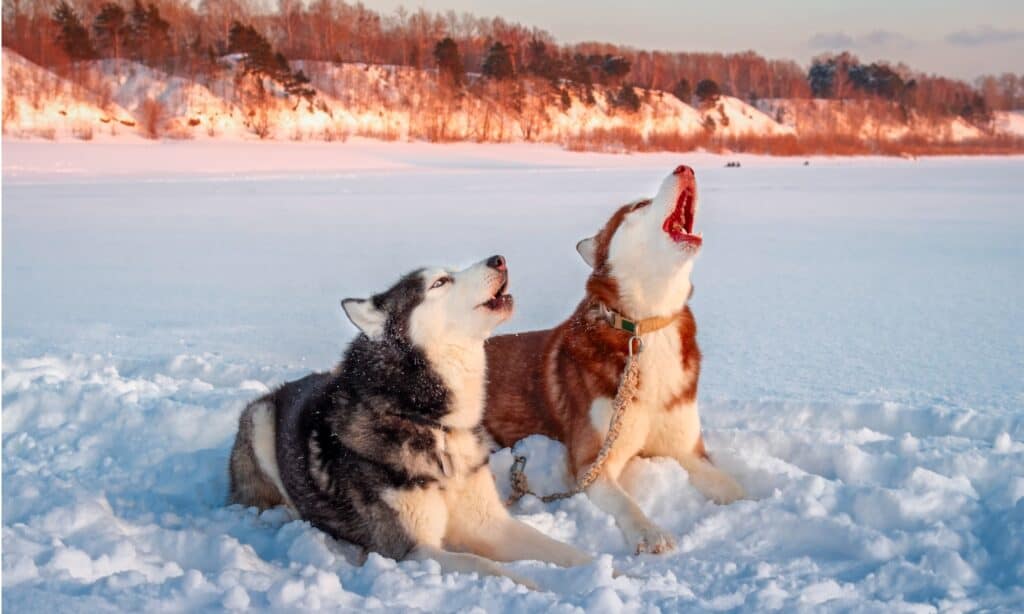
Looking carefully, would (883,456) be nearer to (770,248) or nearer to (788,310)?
(788,310)

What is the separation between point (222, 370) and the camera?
702cm

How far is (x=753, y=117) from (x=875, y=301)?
89.1 metres

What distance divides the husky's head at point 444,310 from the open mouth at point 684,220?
1.04 m

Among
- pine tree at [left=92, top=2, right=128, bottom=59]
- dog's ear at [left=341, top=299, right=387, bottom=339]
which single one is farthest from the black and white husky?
pine tree at [left=92, top=2, right=128, bottom=59]

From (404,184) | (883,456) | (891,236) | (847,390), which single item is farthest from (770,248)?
(404,184)

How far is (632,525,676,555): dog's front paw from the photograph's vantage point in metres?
3.88

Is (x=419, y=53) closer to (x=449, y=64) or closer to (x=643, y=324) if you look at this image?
(x=449, y=64)

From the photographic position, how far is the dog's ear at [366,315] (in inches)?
152

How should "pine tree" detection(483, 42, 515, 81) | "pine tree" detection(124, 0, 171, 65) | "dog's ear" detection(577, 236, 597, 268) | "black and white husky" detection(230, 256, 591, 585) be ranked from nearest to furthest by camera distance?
1. "black and white husky" detection(230, 256, 591, 585)
2. "dog's ear" detection(577, 236, 597, 268)
3. "pine tree" detection(124, 0, 171, 65)
4. "pine tree" detection(483, 42, 515, 81)

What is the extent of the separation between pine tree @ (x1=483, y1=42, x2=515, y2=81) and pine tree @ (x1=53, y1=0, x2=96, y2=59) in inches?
1248

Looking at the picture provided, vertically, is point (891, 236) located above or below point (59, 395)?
above

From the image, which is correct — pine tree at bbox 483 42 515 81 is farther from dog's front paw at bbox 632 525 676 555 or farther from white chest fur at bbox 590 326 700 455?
dog's front paw at bbox 632 525 676 555

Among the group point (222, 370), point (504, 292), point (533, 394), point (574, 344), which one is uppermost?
point (504, 292)

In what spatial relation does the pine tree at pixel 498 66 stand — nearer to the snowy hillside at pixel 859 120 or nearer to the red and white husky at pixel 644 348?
the snowy hillside at pixel 859 120
